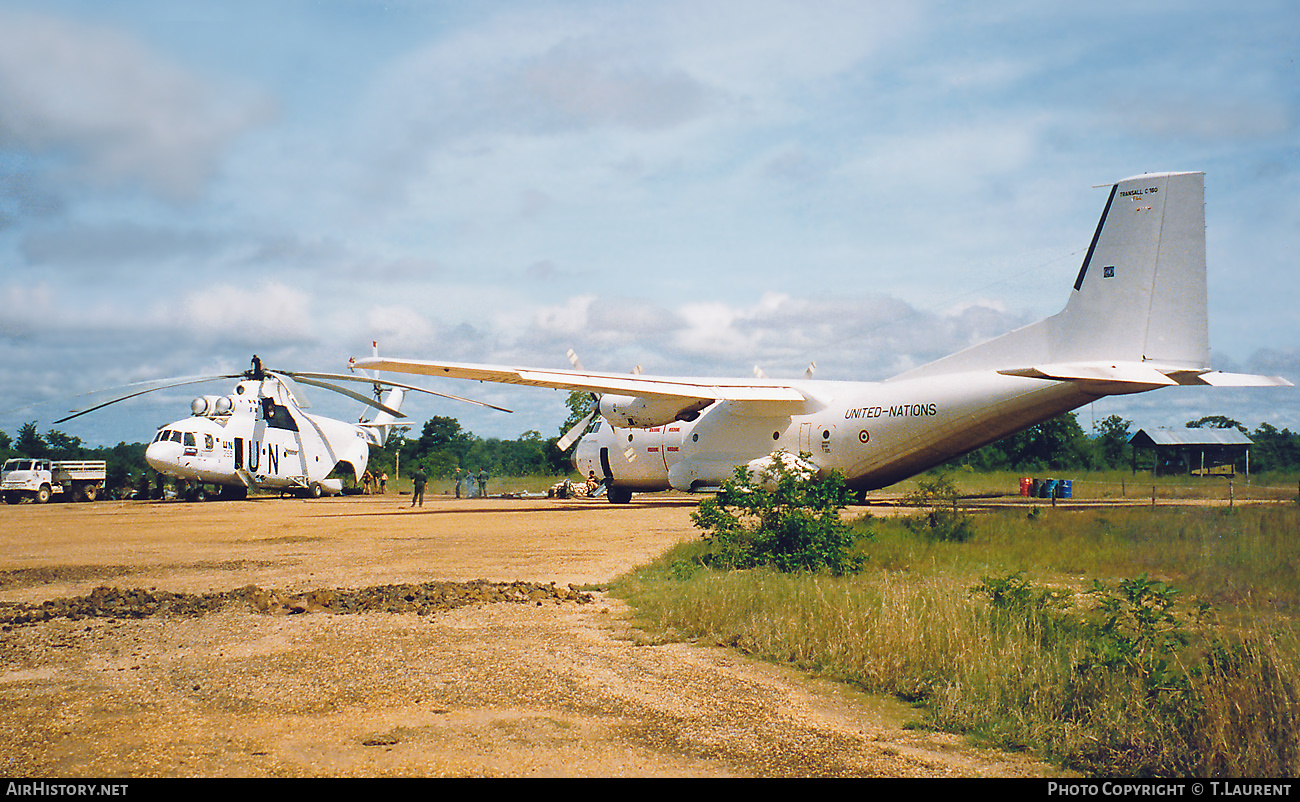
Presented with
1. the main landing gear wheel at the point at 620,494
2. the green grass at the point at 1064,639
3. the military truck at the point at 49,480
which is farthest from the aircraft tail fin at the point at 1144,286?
the military truck at the point at 49,480

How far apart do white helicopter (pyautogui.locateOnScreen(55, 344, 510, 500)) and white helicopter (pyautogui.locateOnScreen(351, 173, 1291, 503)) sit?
5868 millimetres

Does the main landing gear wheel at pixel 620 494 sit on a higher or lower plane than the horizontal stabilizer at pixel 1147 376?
lower

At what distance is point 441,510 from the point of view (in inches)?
1021

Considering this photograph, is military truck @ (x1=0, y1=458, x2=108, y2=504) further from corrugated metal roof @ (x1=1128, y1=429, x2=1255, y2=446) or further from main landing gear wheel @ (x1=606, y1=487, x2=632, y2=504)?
corrugated metal roof @ (x1=1128, y1=429, x2=1255, y2=446)

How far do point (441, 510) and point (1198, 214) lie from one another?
20.6m

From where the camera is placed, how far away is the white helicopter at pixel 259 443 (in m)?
30.5

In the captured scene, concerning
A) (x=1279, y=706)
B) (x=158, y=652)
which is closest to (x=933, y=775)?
(x=1279, y=706)

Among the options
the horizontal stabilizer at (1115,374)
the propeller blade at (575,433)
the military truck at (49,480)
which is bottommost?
the military truck at (49,480)

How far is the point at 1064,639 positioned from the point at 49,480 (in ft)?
140

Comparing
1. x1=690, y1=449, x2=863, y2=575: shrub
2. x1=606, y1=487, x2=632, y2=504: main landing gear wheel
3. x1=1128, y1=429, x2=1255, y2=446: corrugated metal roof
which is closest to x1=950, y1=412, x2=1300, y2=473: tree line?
x1=1128, y1=429, x2=1255, y2=446: corrugated metal roof

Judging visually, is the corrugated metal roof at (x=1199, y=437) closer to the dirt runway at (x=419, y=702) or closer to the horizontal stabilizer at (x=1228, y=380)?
the horizontal stabilizer at (x=1228, y=380)

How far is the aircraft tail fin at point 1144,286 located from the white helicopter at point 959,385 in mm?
20

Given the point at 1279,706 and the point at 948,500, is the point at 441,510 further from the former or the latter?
the point at 1279,706

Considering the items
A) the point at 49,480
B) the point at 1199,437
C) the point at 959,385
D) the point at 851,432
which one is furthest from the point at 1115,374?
the point at 49,480
